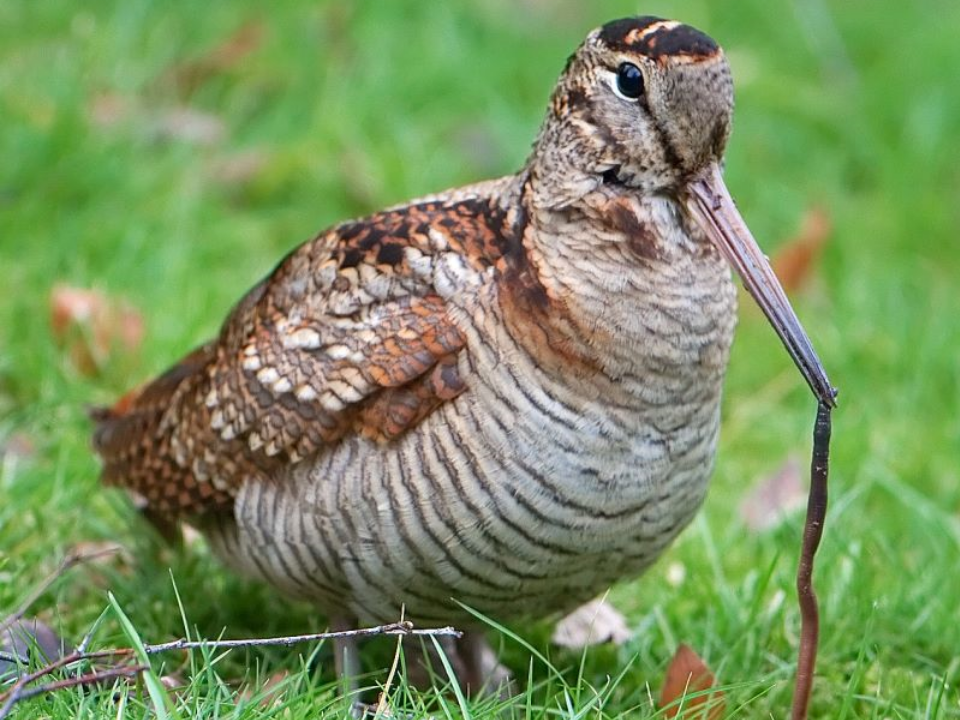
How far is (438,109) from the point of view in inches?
262

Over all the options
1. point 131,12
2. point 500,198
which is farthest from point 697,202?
point 131,12

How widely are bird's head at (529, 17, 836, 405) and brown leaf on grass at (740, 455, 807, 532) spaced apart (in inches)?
62.2

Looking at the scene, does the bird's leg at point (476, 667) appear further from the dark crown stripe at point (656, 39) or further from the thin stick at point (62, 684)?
the dark crown stripe at point (656, 39)

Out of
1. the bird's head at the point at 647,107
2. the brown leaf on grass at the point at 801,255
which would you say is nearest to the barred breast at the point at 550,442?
the bird's head at the point at 647,107

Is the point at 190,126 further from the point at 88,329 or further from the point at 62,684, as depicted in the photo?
the point at 62,684

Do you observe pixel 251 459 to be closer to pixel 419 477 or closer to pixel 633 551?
pixel 419 477

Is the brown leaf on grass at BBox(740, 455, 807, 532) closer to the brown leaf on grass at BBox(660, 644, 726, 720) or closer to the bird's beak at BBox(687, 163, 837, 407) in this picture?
the brown leaf on grass at BBox(660, 644, 726, 720)

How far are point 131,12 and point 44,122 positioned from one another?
1074 mm

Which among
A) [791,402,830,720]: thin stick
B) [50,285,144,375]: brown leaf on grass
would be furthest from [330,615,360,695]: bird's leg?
[50,285,144,375]: brown leaf on grass

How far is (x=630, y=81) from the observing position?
3293 millimetres

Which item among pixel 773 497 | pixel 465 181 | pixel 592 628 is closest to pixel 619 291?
pixel 592 628

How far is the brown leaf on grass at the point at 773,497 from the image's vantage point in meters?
4.73

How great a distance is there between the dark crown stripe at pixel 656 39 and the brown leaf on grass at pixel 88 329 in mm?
2230

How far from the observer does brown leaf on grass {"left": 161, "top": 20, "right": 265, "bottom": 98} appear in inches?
259
